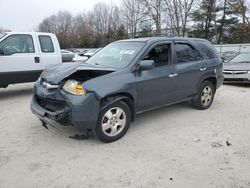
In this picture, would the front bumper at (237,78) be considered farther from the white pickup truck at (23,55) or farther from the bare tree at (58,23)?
the bare tree at (58,23)

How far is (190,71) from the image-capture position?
224 inches

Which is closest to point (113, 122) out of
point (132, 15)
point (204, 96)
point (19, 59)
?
point (204, 96)

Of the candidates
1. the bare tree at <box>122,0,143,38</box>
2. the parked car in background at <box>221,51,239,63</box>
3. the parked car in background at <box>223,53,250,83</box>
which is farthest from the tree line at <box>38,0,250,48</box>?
the parked car in background at <box>223,53,250,83</box>

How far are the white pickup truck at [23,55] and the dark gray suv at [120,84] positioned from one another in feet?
9.27

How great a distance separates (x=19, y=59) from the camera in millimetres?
7324

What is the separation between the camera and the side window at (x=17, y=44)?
7.13 metres

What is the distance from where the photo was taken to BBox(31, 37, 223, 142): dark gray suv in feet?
13.2

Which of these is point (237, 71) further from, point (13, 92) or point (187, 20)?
point (187, 20)

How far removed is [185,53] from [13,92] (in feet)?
18.8

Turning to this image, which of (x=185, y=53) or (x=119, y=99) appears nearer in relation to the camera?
(x=119, y=99)

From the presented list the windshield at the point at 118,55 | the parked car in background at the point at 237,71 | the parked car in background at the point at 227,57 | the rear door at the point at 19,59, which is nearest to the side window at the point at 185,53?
the windshield at the point at 118,55

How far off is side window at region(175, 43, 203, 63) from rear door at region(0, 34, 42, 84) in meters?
4.25

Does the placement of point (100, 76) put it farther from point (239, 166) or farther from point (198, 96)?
point (198, 96)

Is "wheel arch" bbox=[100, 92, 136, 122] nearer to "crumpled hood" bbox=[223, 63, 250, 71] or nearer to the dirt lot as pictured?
the dirt lot
